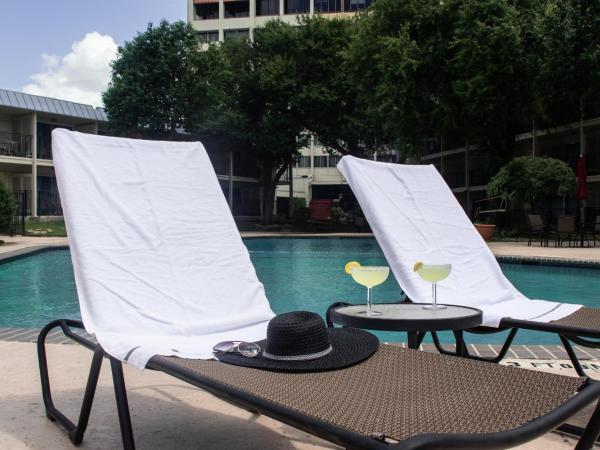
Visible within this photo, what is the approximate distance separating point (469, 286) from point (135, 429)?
207 centimetres

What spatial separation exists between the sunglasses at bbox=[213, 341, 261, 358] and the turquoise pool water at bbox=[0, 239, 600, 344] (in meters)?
3.13

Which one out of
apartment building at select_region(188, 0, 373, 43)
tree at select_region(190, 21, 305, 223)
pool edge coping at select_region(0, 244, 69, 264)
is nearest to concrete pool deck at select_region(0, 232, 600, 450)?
pool edge coping at select_region(0, 244, 69, 264)

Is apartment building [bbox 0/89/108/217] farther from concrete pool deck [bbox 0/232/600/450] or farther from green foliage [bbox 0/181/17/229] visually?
concrete pool deck [bbox 0/232/600/450]

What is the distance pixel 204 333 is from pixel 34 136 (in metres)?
24.8

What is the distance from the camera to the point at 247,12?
46.5 meters

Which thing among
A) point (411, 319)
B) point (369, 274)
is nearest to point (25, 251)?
point (369, 274)

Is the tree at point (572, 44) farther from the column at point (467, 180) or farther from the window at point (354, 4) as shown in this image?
the window at point (354, 4)

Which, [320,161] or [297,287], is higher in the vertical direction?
[320,161]

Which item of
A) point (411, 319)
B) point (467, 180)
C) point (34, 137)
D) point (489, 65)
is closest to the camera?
point (411, 319)

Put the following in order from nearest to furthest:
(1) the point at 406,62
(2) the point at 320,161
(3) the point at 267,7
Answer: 1. (1) the point at 406,62
2. (3) the point at 267,7
3. (2) the point at 320,161

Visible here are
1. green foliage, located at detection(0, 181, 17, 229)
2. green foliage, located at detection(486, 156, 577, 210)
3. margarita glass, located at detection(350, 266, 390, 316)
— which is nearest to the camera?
margarita glass, located at detection(350, 266, 390, 316)

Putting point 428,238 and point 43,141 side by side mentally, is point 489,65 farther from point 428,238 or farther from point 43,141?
point 43,141

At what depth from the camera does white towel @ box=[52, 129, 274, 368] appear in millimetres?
2418

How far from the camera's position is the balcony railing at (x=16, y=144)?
2491 cm
